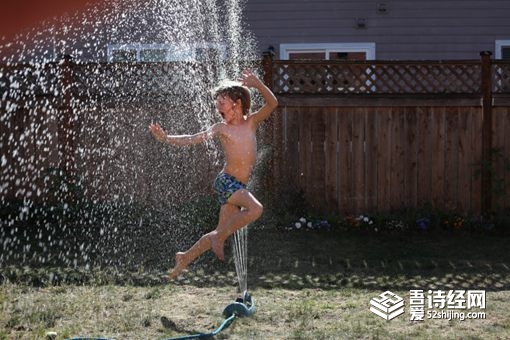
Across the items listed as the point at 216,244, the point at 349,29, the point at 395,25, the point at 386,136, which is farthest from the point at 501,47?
the point at 216,244

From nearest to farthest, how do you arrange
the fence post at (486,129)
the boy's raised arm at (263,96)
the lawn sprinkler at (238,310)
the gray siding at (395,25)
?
the lawn sprinkler at (238,310) < the boy's raised arm at (263,96) < the fence post at (486,129) < the gray siding at (395,25)

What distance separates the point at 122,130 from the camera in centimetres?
853

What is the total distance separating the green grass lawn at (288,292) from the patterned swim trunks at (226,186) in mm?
779

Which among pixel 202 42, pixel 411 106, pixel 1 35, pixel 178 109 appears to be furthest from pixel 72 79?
pixel 411 106

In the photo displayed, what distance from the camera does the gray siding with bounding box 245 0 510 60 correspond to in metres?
10.5

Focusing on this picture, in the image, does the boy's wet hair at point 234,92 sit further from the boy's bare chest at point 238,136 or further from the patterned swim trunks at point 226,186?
the patterned swim trunks at point 226,186

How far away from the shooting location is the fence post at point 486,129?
A: 8.17 m

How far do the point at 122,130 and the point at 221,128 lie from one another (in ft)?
13.6

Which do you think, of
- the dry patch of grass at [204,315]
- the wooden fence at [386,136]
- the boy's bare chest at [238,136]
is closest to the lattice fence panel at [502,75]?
the wooden fence at [386,136]

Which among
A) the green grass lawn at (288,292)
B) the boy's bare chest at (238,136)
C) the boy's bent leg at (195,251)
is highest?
the boy's bare chest at (238,136)

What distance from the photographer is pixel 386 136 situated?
8344 millimetres

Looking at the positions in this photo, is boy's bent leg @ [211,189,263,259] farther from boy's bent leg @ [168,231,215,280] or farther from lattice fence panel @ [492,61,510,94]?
lattice fence panel @ [492,61,510,94]

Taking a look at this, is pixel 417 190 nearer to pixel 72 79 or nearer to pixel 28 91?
pixel 72 79

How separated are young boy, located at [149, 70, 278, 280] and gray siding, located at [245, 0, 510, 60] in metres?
6.10
